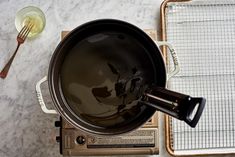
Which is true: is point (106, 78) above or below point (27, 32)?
below

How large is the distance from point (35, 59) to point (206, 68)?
396mm

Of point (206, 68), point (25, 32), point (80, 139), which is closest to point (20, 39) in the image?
point (25, 32)

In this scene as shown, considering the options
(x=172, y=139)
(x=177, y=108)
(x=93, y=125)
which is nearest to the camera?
(x=177, y=108)

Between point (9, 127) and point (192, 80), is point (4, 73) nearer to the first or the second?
point (9, 127)

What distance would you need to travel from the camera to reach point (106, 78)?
2.48 feet

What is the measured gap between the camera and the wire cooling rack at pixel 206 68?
0.92 m

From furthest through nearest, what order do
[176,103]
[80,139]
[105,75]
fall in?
[80,139]
[105,75]
[176,103]

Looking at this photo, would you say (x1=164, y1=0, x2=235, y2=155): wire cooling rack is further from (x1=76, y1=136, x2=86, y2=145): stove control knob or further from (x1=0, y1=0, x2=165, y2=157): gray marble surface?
(x1=76, y1=136, x2=86, y2=145): stove control knob

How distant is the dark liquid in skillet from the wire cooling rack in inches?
7.7

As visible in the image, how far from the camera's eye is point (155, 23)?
97 cm

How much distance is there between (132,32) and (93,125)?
19 centimetres

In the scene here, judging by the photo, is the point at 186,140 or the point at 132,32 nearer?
the point at 132,32

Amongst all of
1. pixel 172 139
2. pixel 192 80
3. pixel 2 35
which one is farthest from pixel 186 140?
pixel 2 35

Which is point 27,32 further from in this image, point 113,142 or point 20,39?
point 113,142
